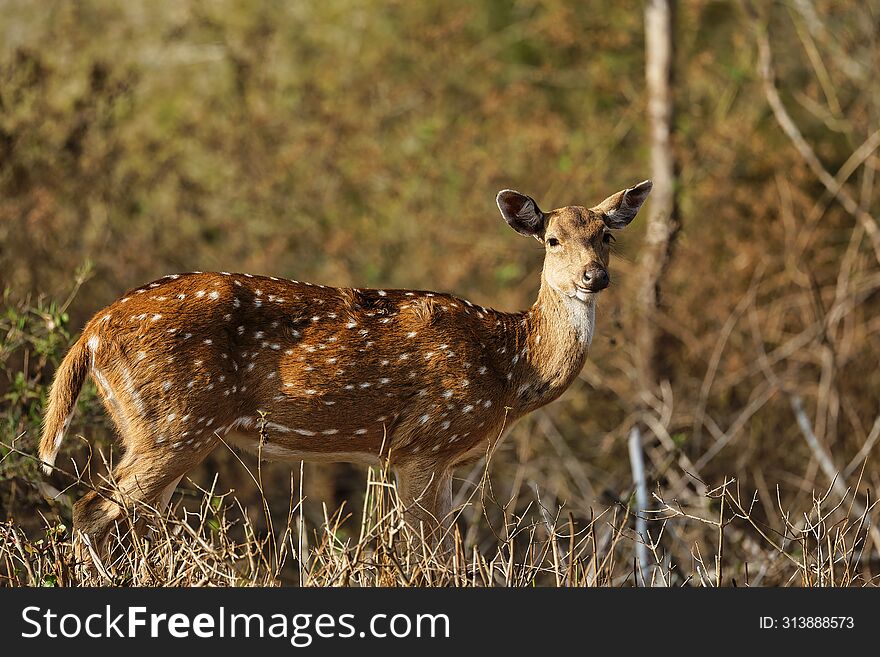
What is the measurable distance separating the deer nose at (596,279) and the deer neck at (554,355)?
41cm

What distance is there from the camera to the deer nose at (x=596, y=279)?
6711 mm

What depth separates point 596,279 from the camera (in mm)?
6711

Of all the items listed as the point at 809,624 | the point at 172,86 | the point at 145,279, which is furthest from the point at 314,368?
the point at 172,86

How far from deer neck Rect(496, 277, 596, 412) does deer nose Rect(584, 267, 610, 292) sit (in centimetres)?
41

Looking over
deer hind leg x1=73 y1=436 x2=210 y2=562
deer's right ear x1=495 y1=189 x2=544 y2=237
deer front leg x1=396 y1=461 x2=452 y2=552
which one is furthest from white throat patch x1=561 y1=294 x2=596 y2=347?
deer hind leg x1=73 y1=436 x2=210 y2=562

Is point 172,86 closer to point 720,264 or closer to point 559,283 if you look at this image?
point 720,264

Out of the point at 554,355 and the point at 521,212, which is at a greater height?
the point at 521,212

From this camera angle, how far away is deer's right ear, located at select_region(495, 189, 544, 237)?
709 centimetres

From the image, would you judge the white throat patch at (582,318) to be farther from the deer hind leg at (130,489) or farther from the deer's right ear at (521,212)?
the deer hind leg at (130,489)

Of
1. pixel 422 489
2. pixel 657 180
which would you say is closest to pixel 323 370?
pixel 422 489

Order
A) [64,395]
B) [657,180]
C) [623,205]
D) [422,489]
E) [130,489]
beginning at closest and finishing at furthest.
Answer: [130,489], [64,395], [422,489], [623,205], [657,180]

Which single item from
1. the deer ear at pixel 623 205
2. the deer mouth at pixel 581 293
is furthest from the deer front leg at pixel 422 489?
the deer ear at pixel 623 205

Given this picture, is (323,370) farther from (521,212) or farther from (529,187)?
(529,187)

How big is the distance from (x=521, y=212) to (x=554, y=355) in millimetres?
794
